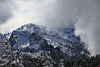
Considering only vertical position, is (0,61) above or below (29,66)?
below

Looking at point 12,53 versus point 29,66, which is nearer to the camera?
point 12,53

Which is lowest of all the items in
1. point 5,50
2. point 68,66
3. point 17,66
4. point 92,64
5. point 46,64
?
point 17,66

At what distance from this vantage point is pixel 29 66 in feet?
347

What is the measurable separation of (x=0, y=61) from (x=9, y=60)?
1511 mm

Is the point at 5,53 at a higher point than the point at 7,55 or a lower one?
higher

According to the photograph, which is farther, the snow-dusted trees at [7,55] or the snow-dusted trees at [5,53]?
the snow-dusted trees at [5,53]

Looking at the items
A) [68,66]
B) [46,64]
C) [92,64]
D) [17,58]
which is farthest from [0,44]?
[68,66]

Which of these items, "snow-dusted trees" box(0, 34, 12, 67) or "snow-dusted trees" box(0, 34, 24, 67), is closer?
"snow-dusted trees" box(0, 34, 24, 67)

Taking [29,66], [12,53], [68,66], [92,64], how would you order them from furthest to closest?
[68,66] < [29,66] < [92,64] < [12,53]

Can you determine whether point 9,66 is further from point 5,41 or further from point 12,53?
point 5,41

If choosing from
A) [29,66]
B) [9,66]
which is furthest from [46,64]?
[29,66]

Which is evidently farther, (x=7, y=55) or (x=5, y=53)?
(x=5, y=53)

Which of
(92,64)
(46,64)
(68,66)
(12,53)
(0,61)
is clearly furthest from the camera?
(68,66)

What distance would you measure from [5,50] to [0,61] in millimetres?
2094
